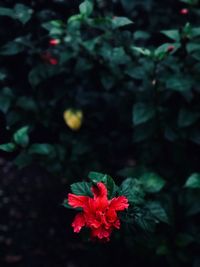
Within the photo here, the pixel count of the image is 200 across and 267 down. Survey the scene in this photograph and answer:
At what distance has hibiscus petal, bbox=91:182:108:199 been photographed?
1097 millimetres

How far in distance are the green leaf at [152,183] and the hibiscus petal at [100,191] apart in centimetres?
53

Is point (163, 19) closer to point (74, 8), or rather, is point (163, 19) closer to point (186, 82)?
point (74, 8)

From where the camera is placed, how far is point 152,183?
164 cm

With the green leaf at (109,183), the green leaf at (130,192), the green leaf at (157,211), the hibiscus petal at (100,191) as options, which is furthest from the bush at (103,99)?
the hibiscus petal at (100,191)

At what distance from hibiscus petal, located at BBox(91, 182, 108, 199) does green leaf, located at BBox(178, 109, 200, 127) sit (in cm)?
78

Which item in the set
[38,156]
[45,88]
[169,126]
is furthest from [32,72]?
[169,126]

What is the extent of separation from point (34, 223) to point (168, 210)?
0.89 m

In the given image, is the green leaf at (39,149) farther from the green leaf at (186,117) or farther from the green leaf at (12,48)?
the green leaf at (186,117)

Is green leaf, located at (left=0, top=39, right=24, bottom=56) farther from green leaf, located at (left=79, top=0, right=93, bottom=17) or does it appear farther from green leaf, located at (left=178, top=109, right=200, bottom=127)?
green leaf, located at (left=178, top=109, right=200, bottom=127)

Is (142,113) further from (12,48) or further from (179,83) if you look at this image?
(12,48)

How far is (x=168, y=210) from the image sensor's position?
188cm

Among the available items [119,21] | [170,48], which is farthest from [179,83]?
[119,21]

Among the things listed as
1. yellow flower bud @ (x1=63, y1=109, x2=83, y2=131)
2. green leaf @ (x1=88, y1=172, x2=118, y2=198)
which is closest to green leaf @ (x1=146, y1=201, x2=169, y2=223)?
green leaf @ (x1=88, y1=172, x2=118, y2=198)

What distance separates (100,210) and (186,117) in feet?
2.77
